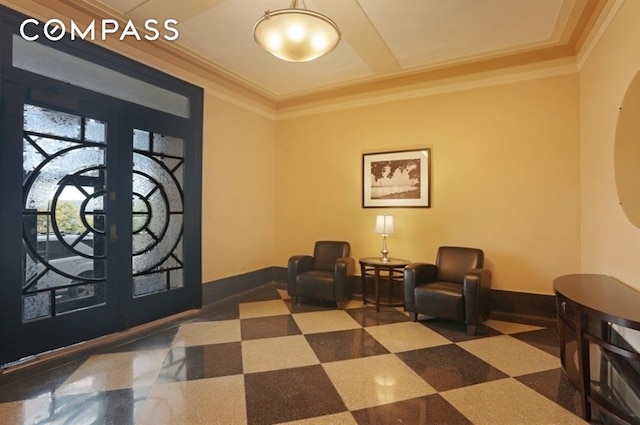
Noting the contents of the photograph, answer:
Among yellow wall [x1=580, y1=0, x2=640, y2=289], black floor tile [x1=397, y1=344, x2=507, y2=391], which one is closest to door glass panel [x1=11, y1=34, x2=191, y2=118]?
black floor tile [x1=397, y1=344, x2=507, y2=391]

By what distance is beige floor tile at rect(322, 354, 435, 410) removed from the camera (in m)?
2.18

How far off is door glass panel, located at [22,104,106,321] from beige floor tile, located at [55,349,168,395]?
0.59 metres

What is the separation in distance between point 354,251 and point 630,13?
3.71m

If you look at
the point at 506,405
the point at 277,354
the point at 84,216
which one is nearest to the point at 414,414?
the point at 506,405

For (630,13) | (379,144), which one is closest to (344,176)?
(379,144)

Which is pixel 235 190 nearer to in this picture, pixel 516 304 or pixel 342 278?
pixel 342 278

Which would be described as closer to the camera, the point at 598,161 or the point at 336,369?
the point at 336,369

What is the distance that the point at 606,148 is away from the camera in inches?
111

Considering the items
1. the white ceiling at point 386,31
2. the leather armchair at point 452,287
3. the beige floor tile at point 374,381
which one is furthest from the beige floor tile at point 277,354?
the white ceiling at point 386,31

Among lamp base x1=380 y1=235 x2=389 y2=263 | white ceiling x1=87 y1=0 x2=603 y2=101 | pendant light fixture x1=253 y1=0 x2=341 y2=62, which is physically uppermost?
white ceiling x1=87 y1=0 x2=603 y2=101

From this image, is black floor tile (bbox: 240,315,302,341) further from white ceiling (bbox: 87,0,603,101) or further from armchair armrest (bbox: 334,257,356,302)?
A: white ceiling (bbox: 87,0,603,101)

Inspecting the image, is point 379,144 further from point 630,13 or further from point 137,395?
point 137,395

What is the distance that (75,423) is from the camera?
6.24 ft

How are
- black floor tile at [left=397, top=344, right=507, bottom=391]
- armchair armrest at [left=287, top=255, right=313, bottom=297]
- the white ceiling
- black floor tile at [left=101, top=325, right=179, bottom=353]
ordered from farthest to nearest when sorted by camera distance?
armchair armrest at [left=287, top=255, right=313, bottom=297]
black floor tile at [left=101, top=325, right=179, bottom=353]
the white ceiling
black floor tile at [left=397, top=344, right=507, bottom=391]
